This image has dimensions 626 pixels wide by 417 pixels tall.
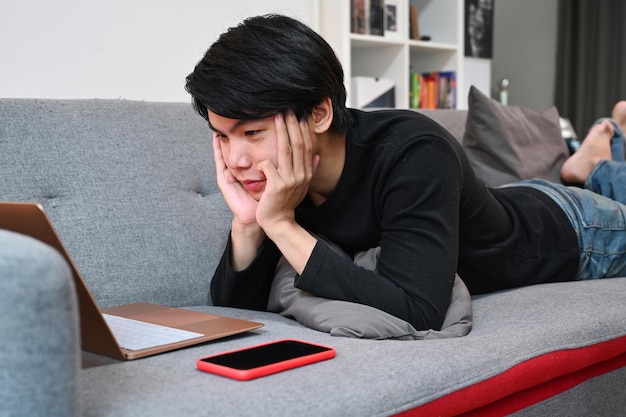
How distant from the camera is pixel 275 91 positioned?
1.24 metres

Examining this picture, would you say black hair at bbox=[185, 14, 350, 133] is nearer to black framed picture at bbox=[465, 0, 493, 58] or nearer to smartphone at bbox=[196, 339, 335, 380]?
smartphone at bbox=[196, 339, 335, 380]

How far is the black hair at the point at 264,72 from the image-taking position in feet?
4.03

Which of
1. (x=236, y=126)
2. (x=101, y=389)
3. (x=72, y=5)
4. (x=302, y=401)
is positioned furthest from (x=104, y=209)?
(x=72, y=5)

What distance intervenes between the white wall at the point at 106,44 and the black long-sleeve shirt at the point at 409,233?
108 centimetres

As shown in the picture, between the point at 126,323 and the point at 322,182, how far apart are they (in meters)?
0.45

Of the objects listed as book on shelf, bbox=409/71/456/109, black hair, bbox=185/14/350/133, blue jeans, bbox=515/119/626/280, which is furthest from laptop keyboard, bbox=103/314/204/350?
book on shelf, bbox=409/71/456/109

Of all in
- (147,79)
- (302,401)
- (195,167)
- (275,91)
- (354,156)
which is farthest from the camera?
(147,79)

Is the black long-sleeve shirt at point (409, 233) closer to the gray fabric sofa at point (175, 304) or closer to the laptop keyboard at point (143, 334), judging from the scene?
the gray fabric sofa at point (175, 304)

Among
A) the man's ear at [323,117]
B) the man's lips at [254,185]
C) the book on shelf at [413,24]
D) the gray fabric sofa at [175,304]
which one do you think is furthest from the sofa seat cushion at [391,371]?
the book on shelf at [413,24]

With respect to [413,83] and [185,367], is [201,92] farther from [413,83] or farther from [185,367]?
[413,83]

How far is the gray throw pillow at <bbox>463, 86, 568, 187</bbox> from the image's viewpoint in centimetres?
222

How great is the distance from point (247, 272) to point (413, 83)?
254cm

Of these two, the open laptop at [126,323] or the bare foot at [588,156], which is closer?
the open laptop at [126,323]

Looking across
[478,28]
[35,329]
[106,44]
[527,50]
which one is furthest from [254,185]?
[527,50]
